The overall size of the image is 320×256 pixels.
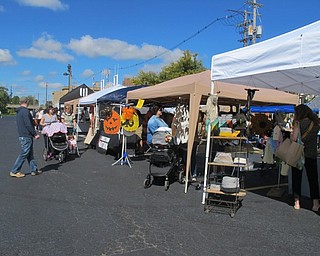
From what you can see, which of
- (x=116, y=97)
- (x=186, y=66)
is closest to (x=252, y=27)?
(x=186, y=66)

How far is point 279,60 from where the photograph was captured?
4402 mm

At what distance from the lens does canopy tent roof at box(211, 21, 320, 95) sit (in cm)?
403

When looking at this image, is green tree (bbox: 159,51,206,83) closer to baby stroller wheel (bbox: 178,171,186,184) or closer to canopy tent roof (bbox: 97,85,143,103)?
canopy tent roof (bbox: 97,85,143,103)

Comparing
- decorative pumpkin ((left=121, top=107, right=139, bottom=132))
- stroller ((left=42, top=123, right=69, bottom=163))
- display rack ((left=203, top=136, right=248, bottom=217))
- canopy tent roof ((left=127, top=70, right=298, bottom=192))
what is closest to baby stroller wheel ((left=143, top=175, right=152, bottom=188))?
canopy tent roof ((left=127, top=70, right=298, bottom=192))

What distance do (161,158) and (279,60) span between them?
3.22 m

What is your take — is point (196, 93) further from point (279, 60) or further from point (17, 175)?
point (17, 175)

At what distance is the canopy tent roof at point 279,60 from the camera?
4.03 m

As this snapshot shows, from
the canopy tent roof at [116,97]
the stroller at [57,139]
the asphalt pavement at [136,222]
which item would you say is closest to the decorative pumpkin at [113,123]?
the stroller at [57,139]

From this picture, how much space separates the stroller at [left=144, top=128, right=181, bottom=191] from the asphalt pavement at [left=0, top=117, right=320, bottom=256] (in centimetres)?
28

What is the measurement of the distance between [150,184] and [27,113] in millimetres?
3186

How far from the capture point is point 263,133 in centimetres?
1022

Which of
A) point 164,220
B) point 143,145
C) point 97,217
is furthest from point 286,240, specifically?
point 143,145

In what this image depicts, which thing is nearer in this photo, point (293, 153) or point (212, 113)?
point (293, 153)

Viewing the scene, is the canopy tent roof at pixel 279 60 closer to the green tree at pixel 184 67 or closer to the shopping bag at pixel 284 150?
the shopping bag at pixel 284 150
